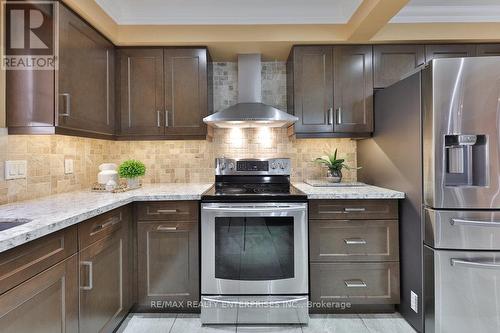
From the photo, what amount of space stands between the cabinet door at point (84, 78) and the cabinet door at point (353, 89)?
1.96 metres

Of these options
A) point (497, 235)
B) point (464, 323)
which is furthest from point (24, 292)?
point (497, 235)

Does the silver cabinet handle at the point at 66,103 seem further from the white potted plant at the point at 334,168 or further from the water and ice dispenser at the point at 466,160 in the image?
the water and ice dispenser at the point at 466,160

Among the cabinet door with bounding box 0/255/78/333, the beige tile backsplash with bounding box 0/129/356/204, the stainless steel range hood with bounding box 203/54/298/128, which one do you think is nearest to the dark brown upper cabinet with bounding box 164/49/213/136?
the stainless steel range hood with bounding box 203/54/298/128

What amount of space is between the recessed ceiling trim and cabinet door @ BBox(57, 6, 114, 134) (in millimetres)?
2437

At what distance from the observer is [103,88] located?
7.36ft

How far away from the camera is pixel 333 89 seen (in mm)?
2463

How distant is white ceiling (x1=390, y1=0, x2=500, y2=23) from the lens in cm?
229

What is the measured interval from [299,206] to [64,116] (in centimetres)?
166

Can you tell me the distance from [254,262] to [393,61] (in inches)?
82.1

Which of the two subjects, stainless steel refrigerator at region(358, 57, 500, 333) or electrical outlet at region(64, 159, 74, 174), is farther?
electrical outlet at region(64, 159, 74, 174)

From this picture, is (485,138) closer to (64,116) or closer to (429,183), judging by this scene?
(429,183)

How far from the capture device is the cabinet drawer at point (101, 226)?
144 centimetres
